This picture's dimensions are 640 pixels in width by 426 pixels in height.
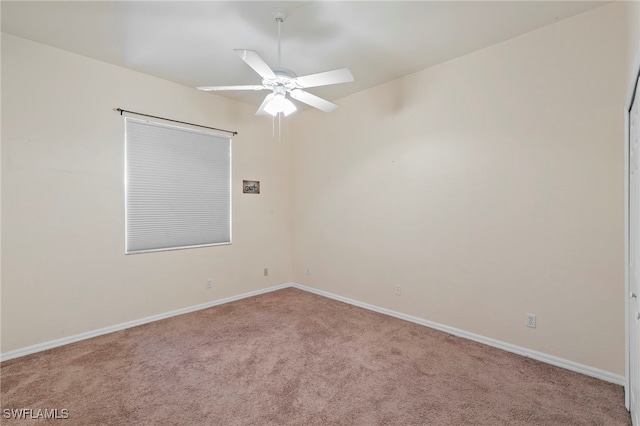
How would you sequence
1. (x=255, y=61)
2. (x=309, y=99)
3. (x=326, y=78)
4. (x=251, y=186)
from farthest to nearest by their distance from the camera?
1. (x=251, y=186)
2. (x=309, y=99)
3. (x=326, y=78)
4. (x=255, y=61)

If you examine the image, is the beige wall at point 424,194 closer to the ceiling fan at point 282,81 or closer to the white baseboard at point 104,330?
the white baseboard at point 104,330

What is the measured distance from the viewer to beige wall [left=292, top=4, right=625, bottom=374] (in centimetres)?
231

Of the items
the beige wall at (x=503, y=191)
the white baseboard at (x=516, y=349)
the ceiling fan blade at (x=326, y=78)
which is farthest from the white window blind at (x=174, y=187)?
the white baseboard at (x=516, y=349)

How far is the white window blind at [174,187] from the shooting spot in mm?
3430

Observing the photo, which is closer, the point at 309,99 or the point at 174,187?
the point at 309,99

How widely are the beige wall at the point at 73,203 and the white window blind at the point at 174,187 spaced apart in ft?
0.45

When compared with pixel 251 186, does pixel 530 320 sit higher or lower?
lower

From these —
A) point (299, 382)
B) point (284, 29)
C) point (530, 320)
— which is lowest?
point (299, 382)

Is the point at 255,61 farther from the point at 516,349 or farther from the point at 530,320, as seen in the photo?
the point at 516,349

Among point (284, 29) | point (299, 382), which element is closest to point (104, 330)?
point (299, 382)

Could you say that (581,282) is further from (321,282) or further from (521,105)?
(321,282)

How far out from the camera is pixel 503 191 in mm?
2791

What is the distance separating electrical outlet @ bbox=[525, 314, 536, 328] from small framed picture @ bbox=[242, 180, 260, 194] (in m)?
3.73

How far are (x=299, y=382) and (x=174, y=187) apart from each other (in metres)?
2.82
